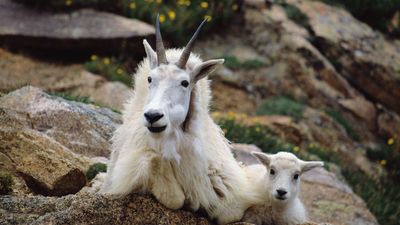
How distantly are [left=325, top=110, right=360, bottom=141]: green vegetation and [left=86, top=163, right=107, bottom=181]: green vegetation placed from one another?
7756 mm

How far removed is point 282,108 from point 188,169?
8376 mm

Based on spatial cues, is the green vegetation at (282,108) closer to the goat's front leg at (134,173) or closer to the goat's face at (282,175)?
the goat's face at (282,175)

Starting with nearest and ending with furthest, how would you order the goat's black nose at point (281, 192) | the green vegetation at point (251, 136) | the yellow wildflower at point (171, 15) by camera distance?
the goat's black nose at point (281, 192)
the green vegetation at point (251, 136)
the yellow wildflower at point (171, 15)

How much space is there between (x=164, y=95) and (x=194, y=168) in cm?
82

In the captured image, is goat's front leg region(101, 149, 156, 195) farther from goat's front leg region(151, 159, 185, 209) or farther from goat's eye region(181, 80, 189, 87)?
goat's eye region(181, 80, 189, 87)

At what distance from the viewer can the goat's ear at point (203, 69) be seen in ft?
18.0

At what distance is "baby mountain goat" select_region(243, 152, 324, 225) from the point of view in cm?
581

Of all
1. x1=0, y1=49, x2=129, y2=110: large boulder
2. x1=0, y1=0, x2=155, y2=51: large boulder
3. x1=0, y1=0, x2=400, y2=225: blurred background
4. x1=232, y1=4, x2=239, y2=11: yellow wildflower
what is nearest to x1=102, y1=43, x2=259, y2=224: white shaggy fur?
x1=0, y1=0, x2=400, y2=225: blurred background

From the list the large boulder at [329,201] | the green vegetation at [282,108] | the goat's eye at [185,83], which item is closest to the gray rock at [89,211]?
the goat's eye at [185,83]

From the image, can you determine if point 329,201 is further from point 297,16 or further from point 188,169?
point 297,16

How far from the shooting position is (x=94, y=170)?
293 inches

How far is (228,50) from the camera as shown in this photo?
49.5ft

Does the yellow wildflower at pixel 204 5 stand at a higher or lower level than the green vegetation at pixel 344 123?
higher

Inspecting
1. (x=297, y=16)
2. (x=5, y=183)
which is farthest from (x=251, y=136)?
(x=5, y=183)
